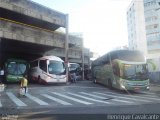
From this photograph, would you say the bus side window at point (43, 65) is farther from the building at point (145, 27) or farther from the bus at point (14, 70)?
the building at point (145, 27)

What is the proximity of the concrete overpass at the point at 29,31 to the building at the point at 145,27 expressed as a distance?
30707mm

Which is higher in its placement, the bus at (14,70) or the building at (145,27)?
the building at (145,27)

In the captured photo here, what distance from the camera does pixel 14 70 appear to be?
1181 inches

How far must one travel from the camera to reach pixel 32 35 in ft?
102

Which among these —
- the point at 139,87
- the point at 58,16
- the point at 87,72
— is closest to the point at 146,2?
the point at 87,72

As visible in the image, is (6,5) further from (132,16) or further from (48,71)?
(132,16)

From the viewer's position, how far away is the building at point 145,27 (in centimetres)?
6656

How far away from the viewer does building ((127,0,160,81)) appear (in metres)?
66.6

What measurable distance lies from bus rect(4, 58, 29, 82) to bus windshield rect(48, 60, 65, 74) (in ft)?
14.3

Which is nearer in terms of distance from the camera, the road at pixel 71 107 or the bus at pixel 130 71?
the road at pixel 71 107

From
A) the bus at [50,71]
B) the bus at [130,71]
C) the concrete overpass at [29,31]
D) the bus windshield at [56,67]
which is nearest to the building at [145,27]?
the concrete overpass at [29,31]

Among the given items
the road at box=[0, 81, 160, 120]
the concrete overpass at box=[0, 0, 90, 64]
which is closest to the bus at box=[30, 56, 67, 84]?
the concrete overpass at box=[0, 0, 90, 64]

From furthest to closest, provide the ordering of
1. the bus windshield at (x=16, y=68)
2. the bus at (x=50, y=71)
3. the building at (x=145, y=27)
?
1. the building at (x=145, y=27)
2. the bus windshield at (x=16, y=68)
3. the bus at (x=50, y=71)

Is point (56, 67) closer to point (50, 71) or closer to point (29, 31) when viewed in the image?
point (50, 71)
